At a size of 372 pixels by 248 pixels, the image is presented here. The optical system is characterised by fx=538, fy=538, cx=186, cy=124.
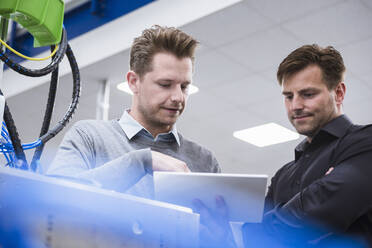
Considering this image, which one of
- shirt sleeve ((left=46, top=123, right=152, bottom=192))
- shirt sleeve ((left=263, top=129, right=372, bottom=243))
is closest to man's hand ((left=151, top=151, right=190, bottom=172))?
shirt sleeve ((left=46, top=123, right=152, bottom=192))

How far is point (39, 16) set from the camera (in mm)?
1073

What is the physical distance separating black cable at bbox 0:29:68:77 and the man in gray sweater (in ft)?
0.70

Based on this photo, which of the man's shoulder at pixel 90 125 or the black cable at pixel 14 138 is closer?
the black cable at pixel 14 138

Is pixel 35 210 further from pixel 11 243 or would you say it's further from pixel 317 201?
pixel 317 201

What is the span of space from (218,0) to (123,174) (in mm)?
2407

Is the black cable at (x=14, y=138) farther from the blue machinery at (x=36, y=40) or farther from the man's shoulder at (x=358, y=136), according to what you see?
the man's shoulder at (x=358, y=136)

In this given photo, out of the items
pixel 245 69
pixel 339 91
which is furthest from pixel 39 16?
pixel 245 69

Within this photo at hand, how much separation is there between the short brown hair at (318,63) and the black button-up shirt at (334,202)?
0.76 ft

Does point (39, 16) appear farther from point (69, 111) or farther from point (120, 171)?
point (120, 171)

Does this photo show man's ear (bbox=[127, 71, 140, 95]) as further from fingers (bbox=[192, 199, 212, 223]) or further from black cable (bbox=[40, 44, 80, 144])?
fingers (bbox=[192, 199, 212, 223])

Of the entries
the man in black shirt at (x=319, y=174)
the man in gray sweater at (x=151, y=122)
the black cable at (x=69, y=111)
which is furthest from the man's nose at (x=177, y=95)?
the man in black shirt at (x=319, y=174)

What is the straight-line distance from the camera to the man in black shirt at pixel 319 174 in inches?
52.6

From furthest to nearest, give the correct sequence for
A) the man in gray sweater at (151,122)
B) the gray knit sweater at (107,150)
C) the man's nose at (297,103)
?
the man's nose at (297,103) < the man in gray sweater at (151,122) < the gray knit sweater at (107,150)

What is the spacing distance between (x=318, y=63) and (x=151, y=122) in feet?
1.82
